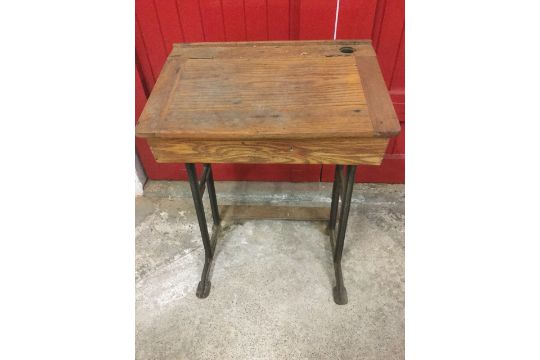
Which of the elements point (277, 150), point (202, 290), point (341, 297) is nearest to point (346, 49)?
point (277, 150)

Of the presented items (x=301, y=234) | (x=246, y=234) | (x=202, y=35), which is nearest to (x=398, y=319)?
(x=301, y=234)

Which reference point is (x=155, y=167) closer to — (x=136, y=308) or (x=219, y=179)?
(x=219, y=179)

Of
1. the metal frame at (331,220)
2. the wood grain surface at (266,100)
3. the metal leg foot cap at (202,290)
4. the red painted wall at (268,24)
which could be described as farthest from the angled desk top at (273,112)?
the metal leg foot cap at (202,290)

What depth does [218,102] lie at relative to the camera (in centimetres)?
130

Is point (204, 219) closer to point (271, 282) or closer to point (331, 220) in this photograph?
point (271, 282)

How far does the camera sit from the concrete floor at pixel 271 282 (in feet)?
5.55

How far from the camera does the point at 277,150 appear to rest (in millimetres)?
1247

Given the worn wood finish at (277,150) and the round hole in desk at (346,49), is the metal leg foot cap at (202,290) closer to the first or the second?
the worn wood finish at (277,150)

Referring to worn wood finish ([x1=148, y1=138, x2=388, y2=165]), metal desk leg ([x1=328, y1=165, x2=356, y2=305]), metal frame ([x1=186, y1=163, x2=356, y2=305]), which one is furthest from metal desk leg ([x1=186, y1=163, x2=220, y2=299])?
metal desk leg ([x1=328, y1=165, x2=356, y2=305])

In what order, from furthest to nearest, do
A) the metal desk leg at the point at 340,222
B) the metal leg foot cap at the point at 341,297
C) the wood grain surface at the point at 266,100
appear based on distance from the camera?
the metal leg foot cap at the point at 341,297 < the metal desk leg at the point at 340,222 < the wood grain surface at the point at 266,100

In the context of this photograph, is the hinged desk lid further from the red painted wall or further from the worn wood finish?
the red painted wall

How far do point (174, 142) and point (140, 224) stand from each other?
122cm

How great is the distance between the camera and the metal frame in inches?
60.7

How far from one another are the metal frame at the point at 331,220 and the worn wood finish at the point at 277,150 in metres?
0.18
